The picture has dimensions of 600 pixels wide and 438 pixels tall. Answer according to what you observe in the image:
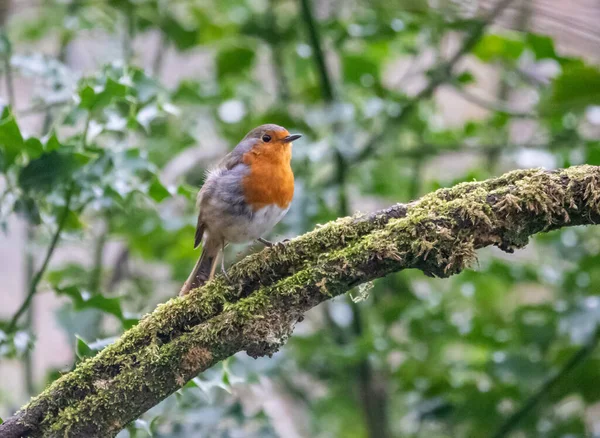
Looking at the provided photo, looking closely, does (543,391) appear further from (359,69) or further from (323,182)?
(359,69)

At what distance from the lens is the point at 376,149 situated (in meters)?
3.41

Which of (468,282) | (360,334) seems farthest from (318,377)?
(468,282)

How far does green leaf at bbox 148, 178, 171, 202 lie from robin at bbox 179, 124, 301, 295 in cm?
37

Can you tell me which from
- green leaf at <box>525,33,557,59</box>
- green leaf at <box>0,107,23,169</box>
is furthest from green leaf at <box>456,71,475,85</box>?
green leaf at <box>0,107,23,169</box>

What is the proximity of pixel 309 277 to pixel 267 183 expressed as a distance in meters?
1.11

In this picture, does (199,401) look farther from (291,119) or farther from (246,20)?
(246,20)

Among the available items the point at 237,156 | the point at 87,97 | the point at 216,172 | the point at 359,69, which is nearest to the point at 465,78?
the point at 359,69

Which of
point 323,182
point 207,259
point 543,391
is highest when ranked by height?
point 207,259

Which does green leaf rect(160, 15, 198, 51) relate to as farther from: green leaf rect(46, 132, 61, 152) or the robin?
green leaf rect(46, 132, 61, 152)

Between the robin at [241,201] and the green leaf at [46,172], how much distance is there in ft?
2.05

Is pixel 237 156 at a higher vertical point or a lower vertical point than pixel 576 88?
lower

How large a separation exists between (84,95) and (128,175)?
0.34m

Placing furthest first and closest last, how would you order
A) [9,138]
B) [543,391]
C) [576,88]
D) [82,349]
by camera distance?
[543,391] < [576,88] < [9,138] < [82,349]

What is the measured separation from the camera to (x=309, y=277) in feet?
5.56
